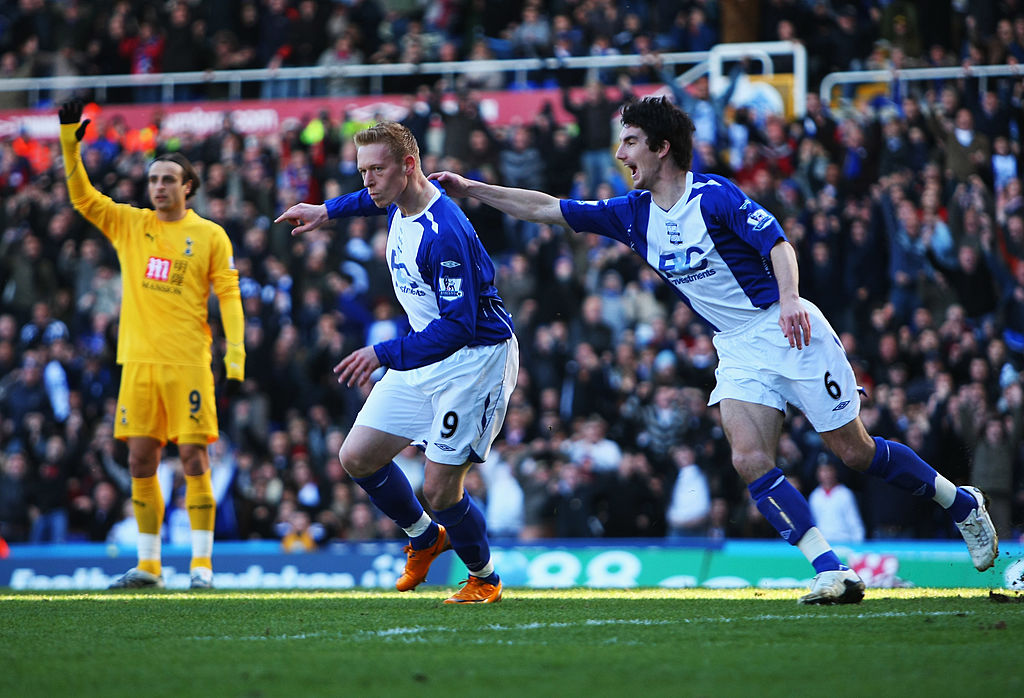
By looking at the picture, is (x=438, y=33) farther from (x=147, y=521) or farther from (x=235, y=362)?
(x=147, y=521)

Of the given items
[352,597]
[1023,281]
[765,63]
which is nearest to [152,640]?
[352,597]

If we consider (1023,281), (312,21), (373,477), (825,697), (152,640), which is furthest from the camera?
(312,21)

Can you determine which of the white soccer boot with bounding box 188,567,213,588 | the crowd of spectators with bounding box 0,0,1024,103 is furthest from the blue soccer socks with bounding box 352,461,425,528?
the crowd of spectators with bounding box 0,0,1024,103

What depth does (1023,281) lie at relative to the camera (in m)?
13.0

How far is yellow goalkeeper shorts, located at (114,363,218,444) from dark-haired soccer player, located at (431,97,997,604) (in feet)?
10.9

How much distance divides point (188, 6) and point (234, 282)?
1289 centimetres

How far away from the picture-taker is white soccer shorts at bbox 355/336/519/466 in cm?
688

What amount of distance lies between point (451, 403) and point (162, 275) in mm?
2834

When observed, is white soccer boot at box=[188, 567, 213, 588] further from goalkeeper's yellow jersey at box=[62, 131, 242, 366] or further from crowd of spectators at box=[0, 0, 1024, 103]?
crowd of spectators at box=[0, 0, 1024, 103]

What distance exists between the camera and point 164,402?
876 centimetres

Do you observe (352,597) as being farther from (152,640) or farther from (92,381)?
(92,381)

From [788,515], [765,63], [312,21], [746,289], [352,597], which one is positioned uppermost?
[312,21]

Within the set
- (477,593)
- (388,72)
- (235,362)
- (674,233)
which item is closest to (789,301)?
(674,233)

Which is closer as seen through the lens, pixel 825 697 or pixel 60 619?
pixel 825 697
